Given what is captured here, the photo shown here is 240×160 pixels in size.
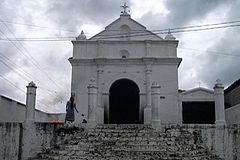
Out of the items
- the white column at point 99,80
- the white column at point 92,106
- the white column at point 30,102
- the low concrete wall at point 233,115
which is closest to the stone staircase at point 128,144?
the white column at point 92,106

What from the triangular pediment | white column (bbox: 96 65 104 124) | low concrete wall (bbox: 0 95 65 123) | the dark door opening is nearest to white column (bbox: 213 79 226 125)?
the triangular pediment

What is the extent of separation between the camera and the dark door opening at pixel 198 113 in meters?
22.1

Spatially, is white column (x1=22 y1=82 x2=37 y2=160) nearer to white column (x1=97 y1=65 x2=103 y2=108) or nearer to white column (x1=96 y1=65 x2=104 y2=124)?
white column (x1=96 y1=65 x2=104 y2=124)

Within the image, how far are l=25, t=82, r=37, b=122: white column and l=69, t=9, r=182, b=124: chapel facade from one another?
4310 millimetres

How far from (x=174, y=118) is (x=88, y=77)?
212 inches

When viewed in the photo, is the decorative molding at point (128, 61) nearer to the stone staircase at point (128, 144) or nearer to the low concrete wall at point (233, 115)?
the low concrete wall at point (233, 115)

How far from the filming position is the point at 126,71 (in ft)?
61.8

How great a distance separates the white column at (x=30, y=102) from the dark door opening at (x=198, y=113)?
11438 mm

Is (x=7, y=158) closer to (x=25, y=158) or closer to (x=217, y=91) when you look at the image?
(x=25, y=158)

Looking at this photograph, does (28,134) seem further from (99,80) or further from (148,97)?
(148,97)

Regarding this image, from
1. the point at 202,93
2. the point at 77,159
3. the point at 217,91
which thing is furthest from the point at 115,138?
the point at 202,93

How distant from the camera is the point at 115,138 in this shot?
12.9 m

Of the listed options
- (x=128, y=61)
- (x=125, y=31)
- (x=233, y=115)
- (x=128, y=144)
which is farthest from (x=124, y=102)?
(x=128, y=144)

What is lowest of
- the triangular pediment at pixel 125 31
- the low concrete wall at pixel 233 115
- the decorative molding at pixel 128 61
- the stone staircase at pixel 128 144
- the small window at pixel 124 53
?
the stone staircase at pixel 128 144
